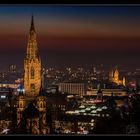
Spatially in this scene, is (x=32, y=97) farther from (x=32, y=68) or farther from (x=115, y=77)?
(x=115, y=77)

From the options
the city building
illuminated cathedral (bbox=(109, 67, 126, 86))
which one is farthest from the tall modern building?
illuminated cathedral (bbox=(109, 67, 126, 86))

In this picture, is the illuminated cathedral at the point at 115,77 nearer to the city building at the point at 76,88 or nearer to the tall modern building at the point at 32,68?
the city building at the point at 76,88

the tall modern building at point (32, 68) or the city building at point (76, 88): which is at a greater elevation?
the tall modern building at point (32, 68)

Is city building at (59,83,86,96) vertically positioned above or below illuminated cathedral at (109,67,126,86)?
below

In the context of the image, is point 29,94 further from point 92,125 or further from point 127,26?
point 127,26

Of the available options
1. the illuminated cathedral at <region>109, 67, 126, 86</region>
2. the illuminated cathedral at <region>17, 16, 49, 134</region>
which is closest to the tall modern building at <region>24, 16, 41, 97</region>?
the illuminated cathedral at <region>17, 16, 49, 134</region>

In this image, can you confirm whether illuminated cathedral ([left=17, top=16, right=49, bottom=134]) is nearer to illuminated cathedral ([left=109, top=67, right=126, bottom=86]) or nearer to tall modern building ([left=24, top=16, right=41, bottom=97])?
tall modern building ([left=24, top=16, right=41, bottom=97])

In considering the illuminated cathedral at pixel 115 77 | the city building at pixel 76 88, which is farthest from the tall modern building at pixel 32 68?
the illuminated cathedral at pixel 115 77
